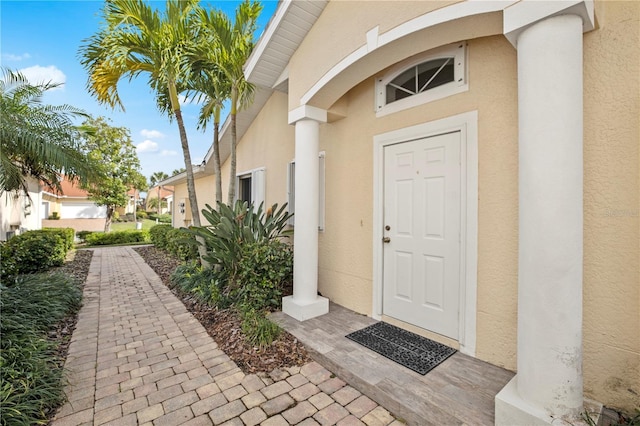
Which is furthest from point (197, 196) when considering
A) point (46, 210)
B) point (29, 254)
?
point (46, 210)

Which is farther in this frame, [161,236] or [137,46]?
[161,236]

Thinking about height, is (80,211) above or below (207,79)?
below

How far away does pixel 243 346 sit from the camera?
3.66 metres

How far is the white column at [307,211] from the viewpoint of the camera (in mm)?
4387

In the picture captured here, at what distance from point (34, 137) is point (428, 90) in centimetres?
590

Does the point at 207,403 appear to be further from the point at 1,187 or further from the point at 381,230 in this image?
the point at 1,187

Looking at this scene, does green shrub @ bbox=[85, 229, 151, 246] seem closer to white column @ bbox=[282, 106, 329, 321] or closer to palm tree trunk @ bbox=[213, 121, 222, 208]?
palm tree trunk @ bbox=[213, 121, 222, 208]

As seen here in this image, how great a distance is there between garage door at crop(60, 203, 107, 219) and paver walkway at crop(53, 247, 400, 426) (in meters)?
25.4

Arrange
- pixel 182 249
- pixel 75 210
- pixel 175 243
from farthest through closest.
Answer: pixel 75 210, pixel 175 243, pixel 182 249

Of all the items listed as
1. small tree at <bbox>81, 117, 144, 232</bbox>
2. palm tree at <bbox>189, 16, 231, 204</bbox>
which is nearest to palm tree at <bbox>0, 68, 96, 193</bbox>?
palm tree at <bbox>189, 16, 231, 204</bbox>

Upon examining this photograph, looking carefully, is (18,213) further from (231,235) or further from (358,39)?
(358,39)

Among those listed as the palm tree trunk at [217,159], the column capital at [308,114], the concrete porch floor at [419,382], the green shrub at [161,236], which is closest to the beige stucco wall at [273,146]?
the palm tree trunk at [217,159]

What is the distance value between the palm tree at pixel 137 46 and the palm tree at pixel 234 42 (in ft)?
1.89

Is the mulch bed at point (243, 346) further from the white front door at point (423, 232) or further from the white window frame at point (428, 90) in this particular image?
the white window frame at point (428, 90)
